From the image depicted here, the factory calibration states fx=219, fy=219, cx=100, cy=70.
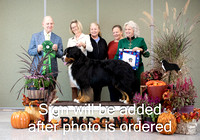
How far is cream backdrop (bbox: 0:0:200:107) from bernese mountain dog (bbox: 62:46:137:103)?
175 cm

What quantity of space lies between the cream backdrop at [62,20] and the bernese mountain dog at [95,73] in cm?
175

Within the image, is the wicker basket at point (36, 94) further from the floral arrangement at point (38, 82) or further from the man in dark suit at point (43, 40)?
the man in dark suit at point (43, 40)

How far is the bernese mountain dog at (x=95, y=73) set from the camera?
325 cm

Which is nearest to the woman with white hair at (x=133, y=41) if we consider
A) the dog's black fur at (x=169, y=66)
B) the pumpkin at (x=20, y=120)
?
the dog's black fur at (x=169, y=66)

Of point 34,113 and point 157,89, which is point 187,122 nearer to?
point 157,89

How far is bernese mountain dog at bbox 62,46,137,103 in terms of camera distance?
10.7 feet

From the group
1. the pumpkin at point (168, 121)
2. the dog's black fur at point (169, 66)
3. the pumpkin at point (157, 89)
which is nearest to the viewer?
the pumpkin at point (168, 121)

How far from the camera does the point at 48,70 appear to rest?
146 inches

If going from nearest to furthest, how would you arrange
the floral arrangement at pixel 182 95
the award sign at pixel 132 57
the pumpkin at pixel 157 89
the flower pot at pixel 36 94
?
1. the floral arrangement at pixel 182 95
2. the pumpkin at pixel 157 89
3. the flower pot at pixel 36 94
4. the award sign at pixel 132 57

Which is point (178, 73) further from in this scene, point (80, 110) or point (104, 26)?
point (104, 26)

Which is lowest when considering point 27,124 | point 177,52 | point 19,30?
point 27,124

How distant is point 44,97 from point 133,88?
1.40 meters

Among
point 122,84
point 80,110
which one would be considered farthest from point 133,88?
point 80,110

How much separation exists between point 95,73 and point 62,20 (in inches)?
91.3
